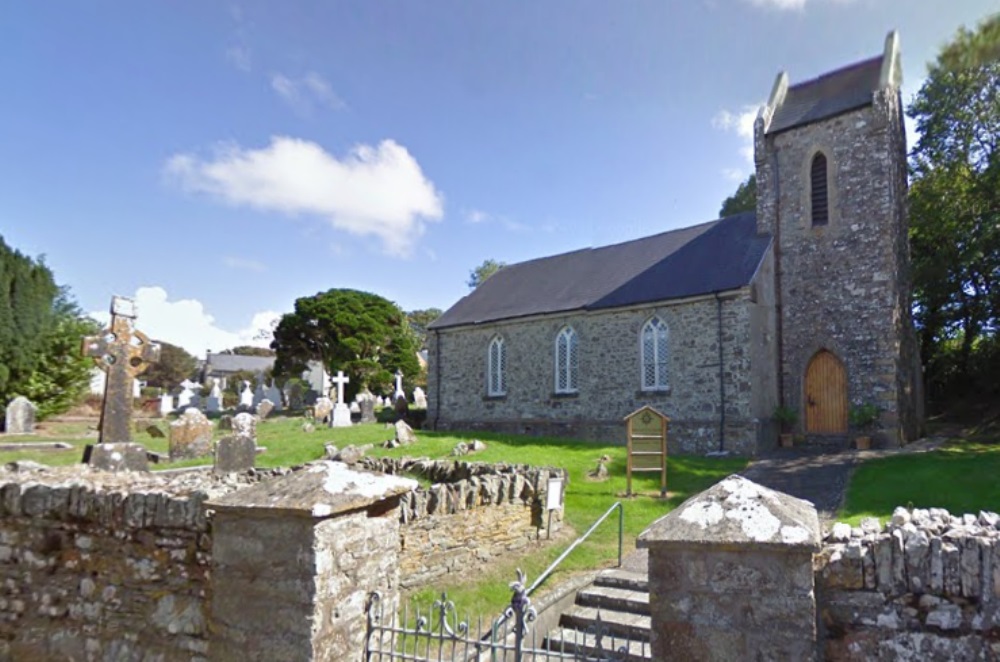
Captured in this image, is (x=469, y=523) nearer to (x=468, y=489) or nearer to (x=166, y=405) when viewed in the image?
(x=468, y=489)

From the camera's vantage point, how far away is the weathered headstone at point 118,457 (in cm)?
1130

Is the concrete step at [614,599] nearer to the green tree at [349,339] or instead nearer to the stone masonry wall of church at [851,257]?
the stone masonry wall of church at [851,257]

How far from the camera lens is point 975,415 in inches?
953

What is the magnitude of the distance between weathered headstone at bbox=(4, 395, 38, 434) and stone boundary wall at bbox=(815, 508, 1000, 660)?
24917 mm

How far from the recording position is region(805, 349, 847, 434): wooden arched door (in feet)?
64.7

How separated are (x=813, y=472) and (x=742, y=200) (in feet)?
71.6

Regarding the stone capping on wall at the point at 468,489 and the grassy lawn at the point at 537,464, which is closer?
the stone capping on wall at the point at 468,489

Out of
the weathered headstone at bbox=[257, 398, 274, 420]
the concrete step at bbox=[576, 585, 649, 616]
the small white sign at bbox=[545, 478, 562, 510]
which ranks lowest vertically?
the concrete step at bbox=[576, 585, 649, 616]

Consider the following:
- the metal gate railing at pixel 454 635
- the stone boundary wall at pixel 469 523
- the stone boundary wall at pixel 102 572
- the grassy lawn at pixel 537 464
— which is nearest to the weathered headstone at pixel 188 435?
the grassy lawn at pixel 537 464

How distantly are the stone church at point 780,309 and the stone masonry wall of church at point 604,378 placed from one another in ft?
0.18

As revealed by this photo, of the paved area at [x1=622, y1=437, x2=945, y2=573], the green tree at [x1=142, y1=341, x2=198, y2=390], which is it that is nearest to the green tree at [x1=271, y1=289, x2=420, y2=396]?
the green tree at [x1=142, y1=341, x2=198, y2=390]

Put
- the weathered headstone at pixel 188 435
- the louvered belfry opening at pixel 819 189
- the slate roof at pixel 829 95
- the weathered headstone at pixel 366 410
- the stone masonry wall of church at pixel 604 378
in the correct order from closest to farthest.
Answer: the weathered headstone at pixel 188 435
the stone masonry wall of church at pixel 604 378
the slate roof at pixel 829 95
the louvered belfry opening at pixel 819 189
the weathered headstone at pixel 366 410

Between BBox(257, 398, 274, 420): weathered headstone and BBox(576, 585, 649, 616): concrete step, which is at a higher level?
BBox(257, 398, 274, 420): weathered headstone

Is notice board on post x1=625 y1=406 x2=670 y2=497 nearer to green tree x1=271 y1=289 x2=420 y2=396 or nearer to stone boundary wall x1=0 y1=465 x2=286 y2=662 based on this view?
stone boundary wall x1=0 y1=465 x2=286 y2=662
